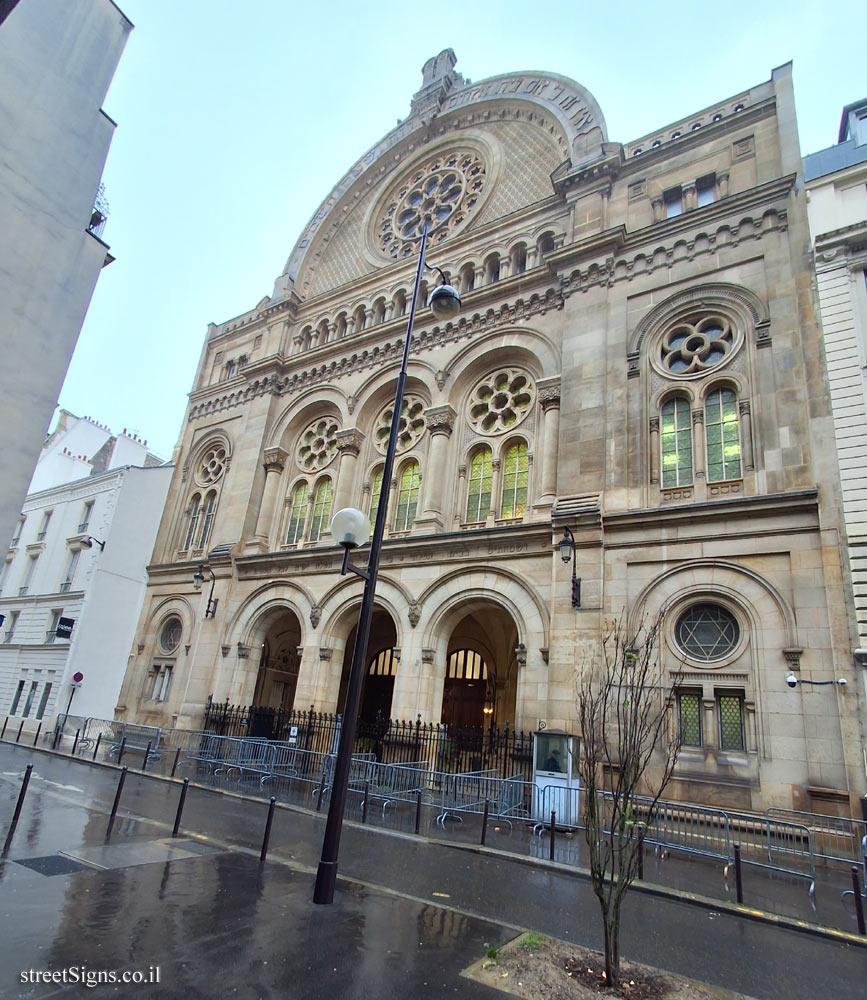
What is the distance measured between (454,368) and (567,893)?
55.9 feet

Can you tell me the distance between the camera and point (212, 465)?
28.9m

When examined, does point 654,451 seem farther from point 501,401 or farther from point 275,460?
point 275,460

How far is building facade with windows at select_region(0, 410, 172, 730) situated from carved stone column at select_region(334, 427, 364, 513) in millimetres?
11646

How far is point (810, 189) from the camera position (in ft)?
52.1

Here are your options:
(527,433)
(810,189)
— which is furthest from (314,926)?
(810,189)

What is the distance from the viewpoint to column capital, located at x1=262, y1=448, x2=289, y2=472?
2559 centimetres

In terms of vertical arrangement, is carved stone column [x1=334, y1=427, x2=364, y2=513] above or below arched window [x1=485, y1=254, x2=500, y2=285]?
below

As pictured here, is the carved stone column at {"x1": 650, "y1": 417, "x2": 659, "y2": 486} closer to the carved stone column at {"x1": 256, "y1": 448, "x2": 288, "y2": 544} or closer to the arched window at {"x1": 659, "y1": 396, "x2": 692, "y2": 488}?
the arched window at {"x1": 659, "y1": 396, "x2": 692, "y2": 488}

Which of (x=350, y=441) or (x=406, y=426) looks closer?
(x=406, y=426)

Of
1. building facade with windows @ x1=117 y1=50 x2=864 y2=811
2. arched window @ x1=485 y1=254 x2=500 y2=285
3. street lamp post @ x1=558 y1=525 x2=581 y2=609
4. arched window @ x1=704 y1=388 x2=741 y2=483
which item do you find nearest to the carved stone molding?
building facade with windows @ x1=117 y1=50 x2=864 y2=811

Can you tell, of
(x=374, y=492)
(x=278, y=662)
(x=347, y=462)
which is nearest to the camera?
(x=374, y=492)

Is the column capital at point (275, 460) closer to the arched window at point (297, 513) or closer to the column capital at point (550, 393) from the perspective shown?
the arched window at point (297, 513)

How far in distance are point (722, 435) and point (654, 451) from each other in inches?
68.3

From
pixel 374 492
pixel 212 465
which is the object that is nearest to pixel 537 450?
pixel 374 492
